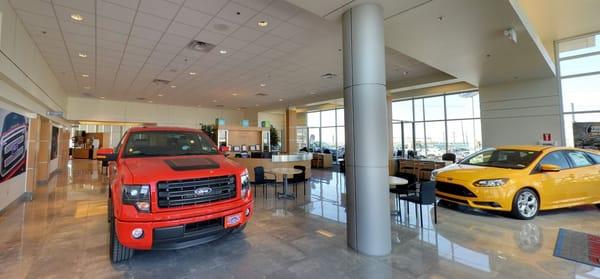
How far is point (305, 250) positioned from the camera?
3080 millimetres

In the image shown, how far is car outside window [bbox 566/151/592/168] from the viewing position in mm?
4750

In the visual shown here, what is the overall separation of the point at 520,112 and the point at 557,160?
3.51 metres

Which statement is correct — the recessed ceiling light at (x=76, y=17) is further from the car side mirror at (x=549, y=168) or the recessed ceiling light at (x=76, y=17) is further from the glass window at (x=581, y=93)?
the glass window at (x=581, y=93)

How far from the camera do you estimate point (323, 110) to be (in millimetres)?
15859

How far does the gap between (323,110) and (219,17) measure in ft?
39.0

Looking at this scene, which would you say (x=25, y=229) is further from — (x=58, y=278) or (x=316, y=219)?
(x=316, y=219)

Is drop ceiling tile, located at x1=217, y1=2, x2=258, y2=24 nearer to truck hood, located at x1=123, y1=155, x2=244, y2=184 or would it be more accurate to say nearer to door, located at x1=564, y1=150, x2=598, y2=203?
truck hood, located at x1=123, y1=155, x2=244, y2=184

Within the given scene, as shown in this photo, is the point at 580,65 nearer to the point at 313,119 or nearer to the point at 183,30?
the point at 183,30

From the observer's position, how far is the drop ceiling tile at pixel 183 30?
4.63m

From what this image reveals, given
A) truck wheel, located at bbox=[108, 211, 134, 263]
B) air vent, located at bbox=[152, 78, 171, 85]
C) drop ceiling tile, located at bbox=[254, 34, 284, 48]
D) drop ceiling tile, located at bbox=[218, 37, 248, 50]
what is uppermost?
air vent, located at bbox=[152, 78, 171, 85]

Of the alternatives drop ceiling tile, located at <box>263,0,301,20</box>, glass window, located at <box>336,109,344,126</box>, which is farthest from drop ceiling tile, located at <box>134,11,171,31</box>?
glass window, located at <box>336,109,344,126</box>

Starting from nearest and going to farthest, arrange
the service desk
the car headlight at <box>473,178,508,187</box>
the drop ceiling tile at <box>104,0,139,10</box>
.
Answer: the drop ceiling tile at <box>104,0,139,10</box>
the car headlight at <box>473,178,508,187</box>
the service desk

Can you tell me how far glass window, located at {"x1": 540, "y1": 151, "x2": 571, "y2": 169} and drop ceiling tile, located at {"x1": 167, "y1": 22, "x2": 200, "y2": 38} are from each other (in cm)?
703

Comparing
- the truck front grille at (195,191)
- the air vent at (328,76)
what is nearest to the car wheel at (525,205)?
the truck front grille at (195,191)
